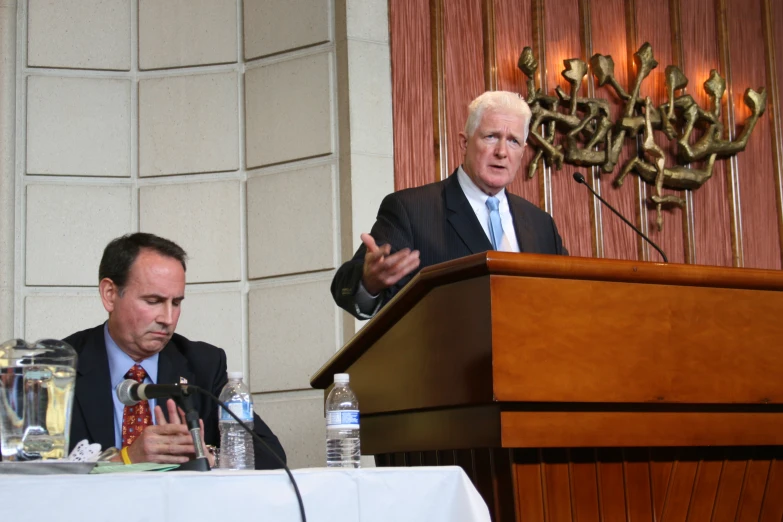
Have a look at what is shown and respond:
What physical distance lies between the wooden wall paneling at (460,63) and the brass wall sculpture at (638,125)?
0.73ft

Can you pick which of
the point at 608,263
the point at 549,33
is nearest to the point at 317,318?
the point at 549,33

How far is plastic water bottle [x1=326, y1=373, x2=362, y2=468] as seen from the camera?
199 cm

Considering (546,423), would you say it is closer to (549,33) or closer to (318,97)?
(318,97)

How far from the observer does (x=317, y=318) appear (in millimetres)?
4277

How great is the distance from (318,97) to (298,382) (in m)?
1.17

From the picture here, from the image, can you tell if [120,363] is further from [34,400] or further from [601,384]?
[601,384]

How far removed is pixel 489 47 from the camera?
15.2 feet

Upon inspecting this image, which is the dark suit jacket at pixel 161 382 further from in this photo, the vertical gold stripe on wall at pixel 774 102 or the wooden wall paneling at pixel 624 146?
the vertical gold stripe on wall at pixel 774 102

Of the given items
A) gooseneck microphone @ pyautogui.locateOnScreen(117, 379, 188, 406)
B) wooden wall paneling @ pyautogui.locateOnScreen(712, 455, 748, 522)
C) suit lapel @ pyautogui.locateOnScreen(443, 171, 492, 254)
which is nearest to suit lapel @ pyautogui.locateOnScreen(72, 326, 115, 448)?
gooseneck microphone @ pyautogui.locateOnScreen(117, 379, 188, 406)

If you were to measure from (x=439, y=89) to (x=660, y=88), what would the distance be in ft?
4.02

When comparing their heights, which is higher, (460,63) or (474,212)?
(460,63)

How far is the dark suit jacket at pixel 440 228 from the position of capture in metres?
3.05

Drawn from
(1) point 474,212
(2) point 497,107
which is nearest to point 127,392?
(1) point 474,212

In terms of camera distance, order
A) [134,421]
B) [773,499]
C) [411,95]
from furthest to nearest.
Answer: [411,95]
[134,421]
[773,499]
